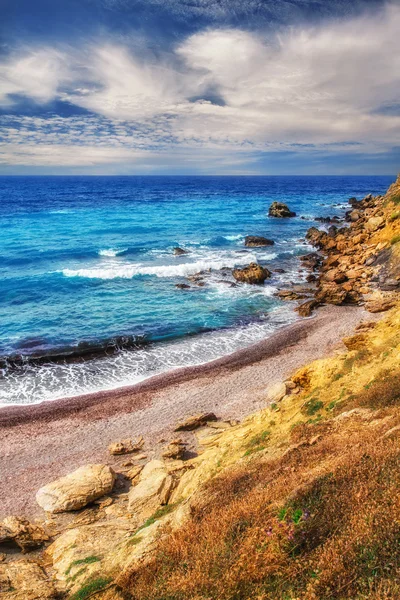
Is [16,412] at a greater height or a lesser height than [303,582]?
lesser

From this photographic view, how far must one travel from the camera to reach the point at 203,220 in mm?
86625

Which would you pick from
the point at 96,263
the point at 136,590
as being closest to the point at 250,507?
the point at 136,590

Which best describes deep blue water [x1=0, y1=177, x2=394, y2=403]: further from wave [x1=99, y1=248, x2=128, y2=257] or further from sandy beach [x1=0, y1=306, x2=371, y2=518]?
sandy beach [x1=0, y1=306, x2=371, y2=518]

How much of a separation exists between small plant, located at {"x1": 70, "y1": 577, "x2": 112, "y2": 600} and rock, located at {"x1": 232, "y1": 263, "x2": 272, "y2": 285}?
3593cm

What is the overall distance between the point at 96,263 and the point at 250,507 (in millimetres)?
46509

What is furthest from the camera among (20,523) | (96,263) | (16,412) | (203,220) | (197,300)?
(203,220)

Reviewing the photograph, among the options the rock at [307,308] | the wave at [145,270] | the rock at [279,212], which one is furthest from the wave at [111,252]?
the rock at [279,212]

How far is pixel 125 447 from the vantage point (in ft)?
58.9

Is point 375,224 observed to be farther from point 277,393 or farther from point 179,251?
point 277,393

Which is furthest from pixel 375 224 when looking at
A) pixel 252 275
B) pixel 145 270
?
pixel 145 270

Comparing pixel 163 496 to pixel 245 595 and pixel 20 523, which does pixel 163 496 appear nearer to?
pixel 20 523

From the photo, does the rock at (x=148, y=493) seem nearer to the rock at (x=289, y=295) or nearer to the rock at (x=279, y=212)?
the rock at (x=289, y=295)

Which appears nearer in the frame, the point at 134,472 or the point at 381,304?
the point at 134,472

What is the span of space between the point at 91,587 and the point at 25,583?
2675 mm
